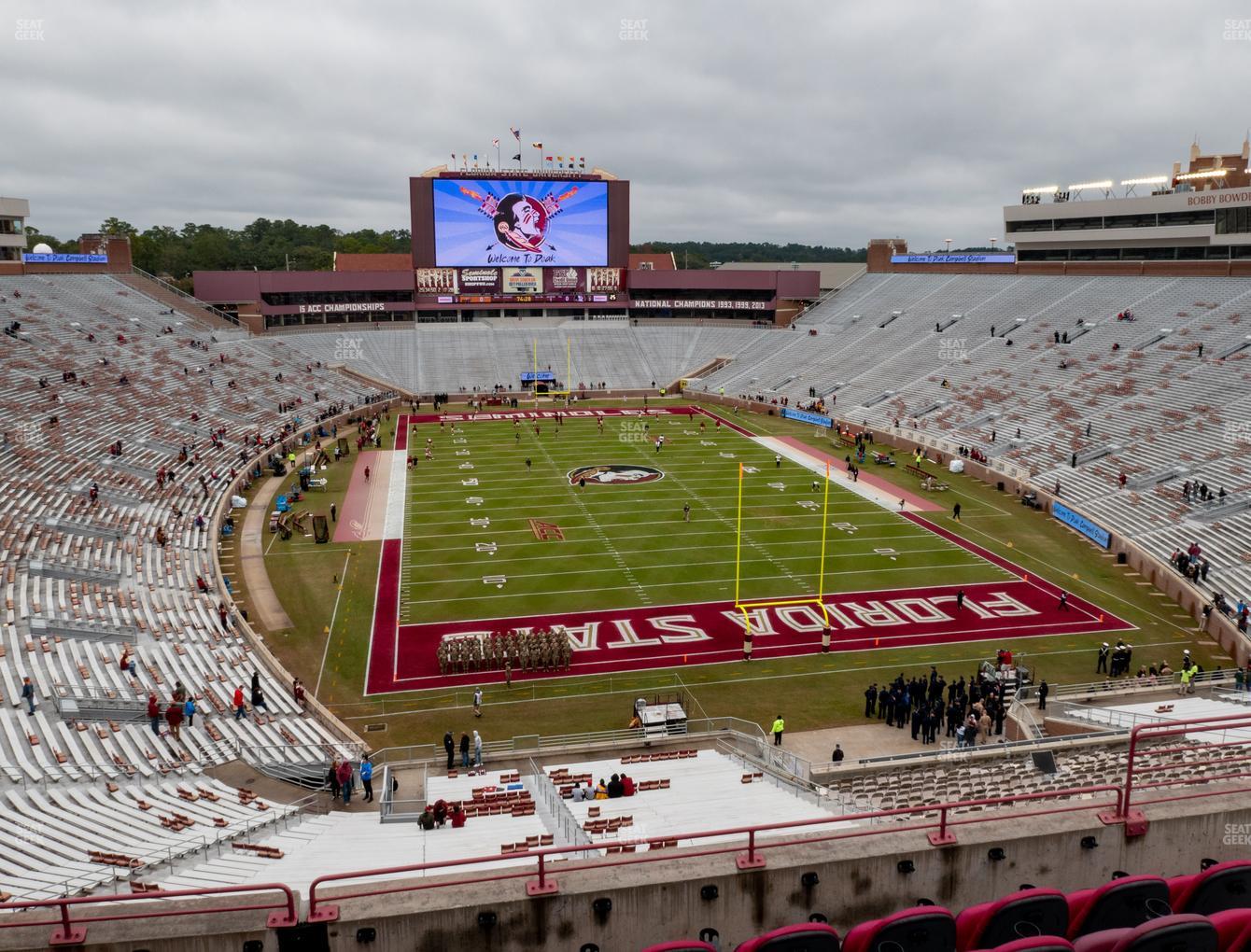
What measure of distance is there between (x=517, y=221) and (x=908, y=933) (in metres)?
71.3

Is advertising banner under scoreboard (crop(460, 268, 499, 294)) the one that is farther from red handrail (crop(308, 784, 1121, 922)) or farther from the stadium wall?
the stadium wall

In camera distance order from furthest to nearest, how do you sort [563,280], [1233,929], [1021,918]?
1. [563,280]
2. [1021,918]
3. [1233,929]

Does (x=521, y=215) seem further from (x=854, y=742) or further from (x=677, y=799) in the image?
(x=677, y=799)

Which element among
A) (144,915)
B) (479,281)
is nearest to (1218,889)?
(144,915)

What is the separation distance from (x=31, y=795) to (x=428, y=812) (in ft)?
18.5

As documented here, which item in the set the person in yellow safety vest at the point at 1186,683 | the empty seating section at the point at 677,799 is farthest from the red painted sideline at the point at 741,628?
the empty seating section at the point at 677,799

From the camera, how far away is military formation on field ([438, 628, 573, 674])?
21.3m

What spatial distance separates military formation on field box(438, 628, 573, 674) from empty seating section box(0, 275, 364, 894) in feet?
12.3

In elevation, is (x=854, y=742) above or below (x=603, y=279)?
below

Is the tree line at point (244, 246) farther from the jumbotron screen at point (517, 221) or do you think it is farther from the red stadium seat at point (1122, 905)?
the red stadium seat at point (1122, 905)

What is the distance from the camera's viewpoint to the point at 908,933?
5.30 metres

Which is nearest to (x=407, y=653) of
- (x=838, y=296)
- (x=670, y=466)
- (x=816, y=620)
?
(x=816, y=620)

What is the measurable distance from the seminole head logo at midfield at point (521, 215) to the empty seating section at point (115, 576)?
25.5 meters

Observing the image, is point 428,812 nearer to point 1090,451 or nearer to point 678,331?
point 1090,451
